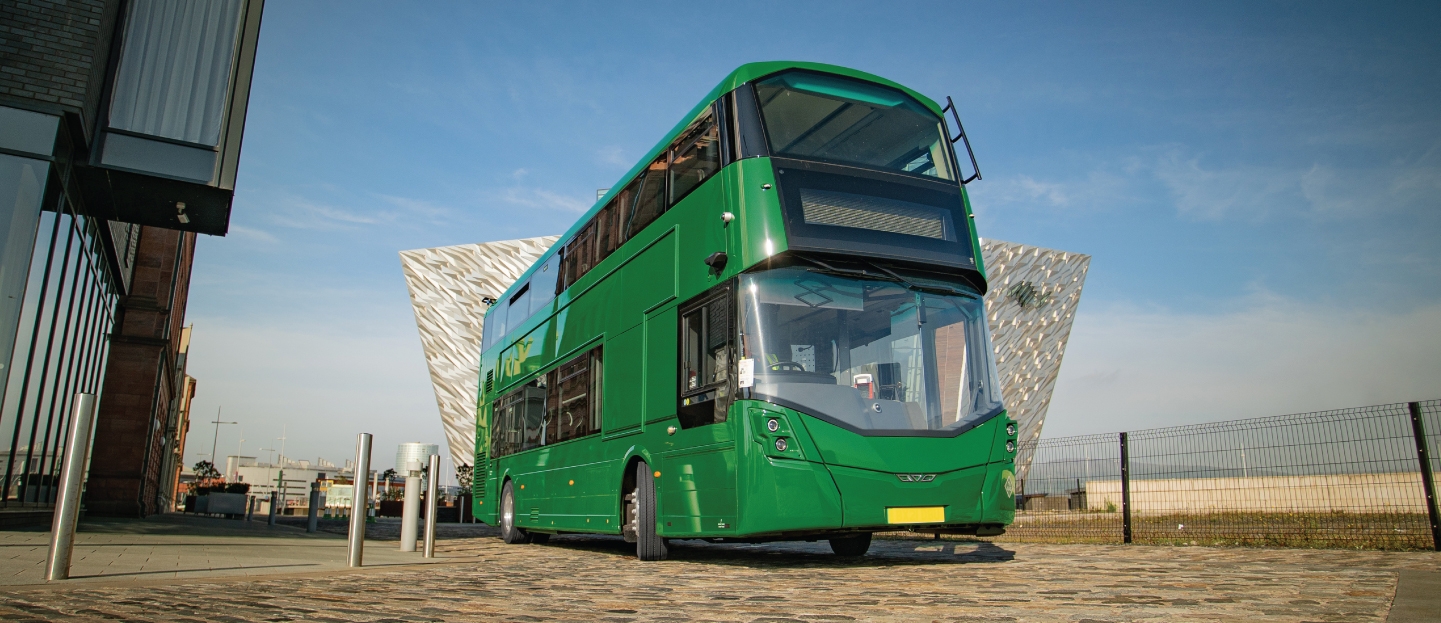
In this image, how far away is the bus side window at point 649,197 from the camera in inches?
325

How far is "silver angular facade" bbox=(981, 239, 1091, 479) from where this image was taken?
159 feet

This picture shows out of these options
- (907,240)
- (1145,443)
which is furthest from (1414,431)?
(907,240)

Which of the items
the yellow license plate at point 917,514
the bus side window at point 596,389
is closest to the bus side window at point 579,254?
the bus side window at point 596,389

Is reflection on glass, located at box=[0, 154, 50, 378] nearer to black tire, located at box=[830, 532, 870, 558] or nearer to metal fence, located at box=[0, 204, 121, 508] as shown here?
metal fence, located at box=[0, 204, 121, 508]

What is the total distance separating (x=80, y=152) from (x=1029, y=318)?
4714cm

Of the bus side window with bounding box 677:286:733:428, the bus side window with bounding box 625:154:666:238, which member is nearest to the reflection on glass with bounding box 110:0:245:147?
the bus side window with bounding box 625:154:666:238

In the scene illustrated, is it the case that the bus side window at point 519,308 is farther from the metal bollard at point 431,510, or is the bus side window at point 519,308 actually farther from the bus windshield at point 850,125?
the bus windshield at point 850,125

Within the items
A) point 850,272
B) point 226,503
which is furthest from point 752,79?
point 226,503

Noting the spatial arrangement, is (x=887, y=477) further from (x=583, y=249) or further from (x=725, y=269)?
(x=583, y=249)

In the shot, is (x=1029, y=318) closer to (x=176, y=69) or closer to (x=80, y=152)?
(x=176, y=69)

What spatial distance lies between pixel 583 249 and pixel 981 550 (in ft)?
18.5

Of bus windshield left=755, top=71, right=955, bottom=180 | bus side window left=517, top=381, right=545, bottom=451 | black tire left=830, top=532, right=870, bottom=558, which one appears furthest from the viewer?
bus side window left=517, top=381, right=545, bottom=451

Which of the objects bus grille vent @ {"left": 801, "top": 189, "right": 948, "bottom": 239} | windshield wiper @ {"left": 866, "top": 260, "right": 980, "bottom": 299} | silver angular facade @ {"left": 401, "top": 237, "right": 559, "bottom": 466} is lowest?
windshield wiper @ {"left": 866, "top": 260, "right": 980, "bottom": 299}

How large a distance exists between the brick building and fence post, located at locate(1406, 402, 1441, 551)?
485 inches
